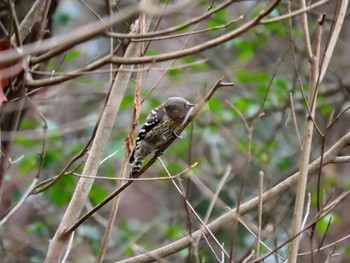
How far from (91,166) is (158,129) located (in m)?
1.44

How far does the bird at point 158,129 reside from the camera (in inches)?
171

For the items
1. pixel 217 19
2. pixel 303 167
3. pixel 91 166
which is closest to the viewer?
pixel 303 167

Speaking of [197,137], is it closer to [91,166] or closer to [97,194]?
[97,194]

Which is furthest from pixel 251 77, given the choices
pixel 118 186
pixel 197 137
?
pixel 118 186

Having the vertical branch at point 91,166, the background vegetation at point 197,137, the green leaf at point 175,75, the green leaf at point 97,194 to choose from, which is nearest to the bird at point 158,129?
the background vegetation at point 197,137

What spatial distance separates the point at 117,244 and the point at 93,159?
13.7 ft

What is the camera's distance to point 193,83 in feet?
22.8

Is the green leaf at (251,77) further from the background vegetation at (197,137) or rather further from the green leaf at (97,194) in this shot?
the green leaf at (97,194)

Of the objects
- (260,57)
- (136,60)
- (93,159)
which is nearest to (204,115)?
(260,57)

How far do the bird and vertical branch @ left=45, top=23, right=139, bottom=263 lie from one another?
1.18 meters

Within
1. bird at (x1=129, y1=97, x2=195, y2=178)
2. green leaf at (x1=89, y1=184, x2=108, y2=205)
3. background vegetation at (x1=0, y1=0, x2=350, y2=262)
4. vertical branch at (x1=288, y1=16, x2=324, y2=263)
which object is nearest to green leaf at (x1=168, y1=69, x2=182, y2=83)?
background vegetation at (x1=0, y1=0, x2=350, y2=262)

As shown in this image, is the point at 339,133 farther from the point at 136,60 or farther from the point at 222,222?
the point at 136,60

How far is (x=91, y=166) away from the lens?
123 inches

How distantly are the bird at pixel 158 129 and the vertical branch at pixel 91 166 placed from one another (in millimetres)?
1177
